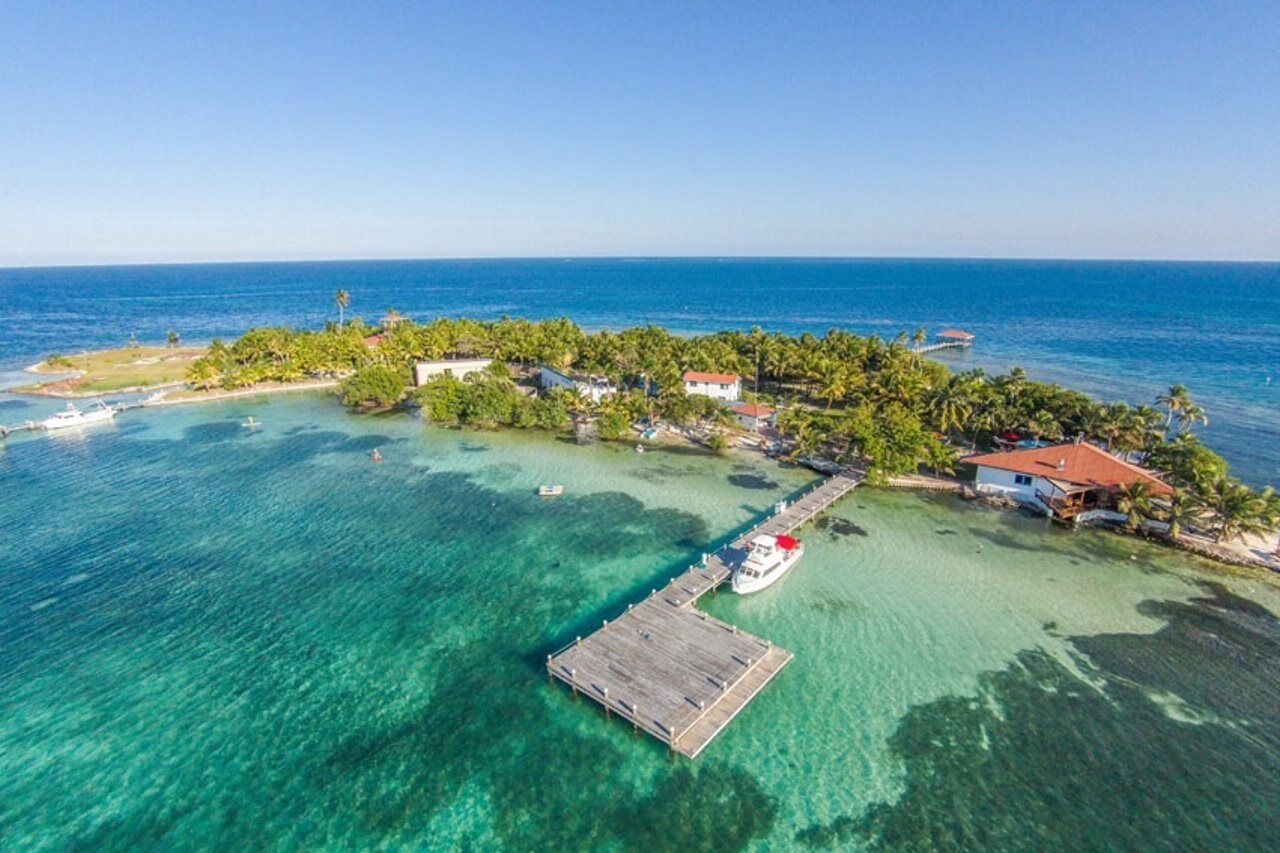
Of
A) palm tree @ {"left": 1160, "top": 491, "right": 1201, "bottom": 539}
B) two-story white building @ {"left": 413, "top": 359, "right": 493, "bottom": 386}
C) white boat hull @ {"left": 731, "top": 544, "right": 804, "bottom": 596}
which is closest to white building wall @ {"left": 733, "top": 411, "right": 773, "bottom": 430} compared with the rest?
white boat hull @ {"left": 731, "top": 544, "right": 804, "bottom": 596}

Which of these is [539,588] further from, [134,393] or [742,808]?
[134,393]

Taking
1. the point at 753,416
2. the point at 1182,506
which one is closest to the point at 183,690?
the point at 753,416

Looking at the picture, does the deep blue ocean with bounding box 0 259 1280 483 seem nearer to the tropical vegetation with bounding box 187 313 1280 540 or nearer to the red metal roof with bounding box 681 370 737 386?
the tropical vegetation with bounding box 187 313 1280 540

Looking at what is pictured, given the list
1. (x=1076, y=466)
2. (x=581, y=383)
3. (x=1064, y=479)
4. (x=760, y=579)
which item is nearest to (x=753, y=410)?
(x=581, y=383)

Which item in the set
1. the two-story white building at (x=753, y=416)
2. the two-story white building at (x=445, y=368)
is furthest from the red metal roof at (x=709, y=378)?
the two-story white building at (x=445, y=368)

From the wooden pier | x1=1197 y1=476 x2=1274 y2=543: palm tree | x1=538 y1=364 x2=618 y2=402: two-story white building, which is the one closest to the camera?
the wooden pier

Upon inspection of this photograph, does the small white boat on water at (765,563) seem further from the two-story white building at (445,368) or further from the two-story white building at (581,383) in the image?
the two-story white building at (445,368)

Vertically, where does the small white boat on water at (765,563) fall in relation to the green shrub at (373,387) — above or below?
below
